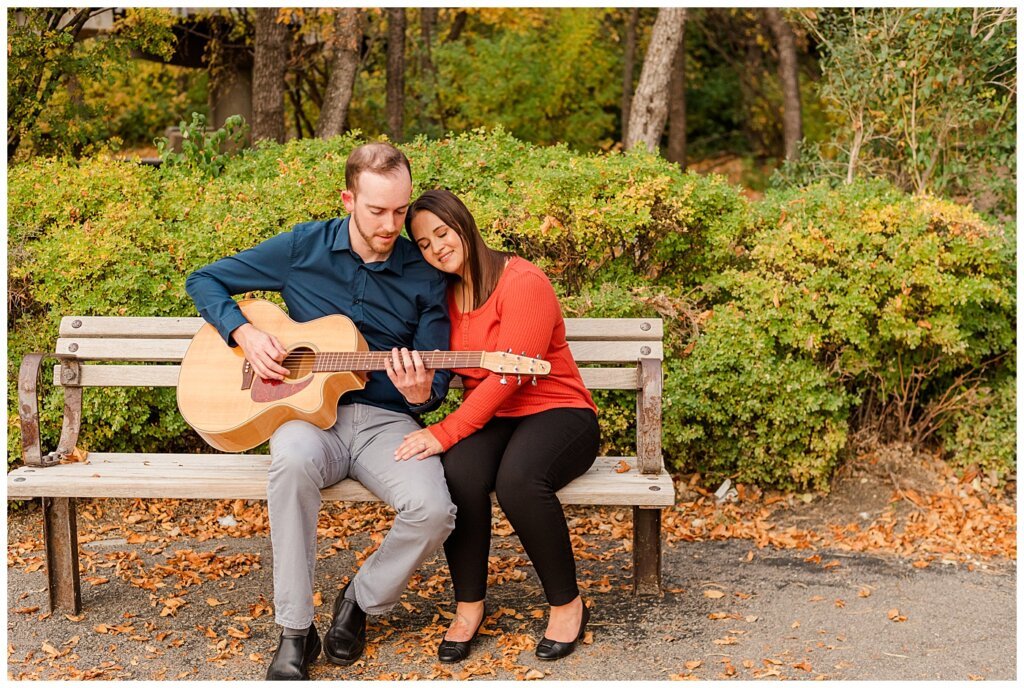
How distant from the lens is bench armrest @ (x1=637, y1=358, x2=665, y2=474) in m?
3.97

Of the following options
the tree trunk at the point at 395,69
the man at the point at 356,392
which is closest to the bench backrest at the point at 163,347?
the man at the point at 356,392

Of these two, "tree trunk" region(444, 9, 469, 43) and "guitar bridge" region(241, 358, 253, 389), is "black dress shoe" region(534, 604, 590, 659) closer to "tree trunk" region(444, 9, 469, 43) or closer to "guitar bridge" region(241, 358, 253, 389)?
"guitar bridge" region(241, 358, 253, 389)

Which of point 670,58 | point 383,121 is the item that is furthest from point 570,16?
point 670,58

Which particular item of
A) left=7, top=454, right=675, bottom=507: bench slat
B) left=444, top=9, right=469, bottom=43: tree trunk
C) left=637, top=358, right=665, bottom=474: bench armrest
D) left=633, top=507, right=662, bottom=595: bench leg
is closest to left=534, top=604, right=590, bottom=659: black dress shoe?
left=7, top=454, right=675, bottom=507: bench slat

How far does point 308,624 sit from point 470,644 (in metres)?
0.57

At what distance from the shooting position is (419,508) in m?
3.40

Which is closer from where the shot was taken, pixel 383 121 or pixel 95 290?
pixel 95 290

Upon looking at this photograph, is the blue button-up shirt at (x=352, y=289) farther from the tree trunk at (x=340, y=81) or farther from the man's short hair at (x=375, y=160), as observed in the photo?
the tree trunk at (x=340, y=81)

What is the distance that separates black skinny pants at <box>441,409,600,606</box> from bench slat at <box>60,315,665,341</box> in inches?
24.9

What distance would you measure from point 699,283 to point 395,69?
6267mm

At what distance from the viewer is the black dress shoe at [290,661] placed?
3387 mm

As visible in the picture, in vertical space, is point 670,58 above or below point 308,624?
above

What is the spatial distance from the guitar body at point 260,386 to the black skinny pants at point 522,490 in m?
0.48

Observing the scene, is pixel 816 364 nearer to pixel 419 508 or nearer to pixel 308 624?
pixel 419 508
